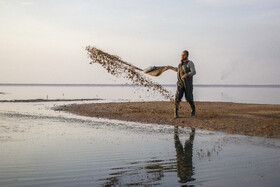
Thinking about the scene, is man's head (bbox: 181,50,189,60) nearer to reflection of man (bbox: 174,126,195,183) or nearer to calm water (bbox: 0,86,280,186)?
calm water (bbox: 0,86,280,186)

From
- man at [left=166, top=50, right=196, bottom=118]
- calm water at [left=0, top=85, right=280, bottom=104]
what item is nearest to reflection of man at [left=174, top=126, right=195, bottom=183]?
man at [left=166, top=50, right=196, bottom=118]

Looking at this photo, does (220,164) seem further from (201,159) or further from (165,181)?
(165,181)

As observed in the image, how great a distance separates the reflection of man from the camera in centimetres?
488

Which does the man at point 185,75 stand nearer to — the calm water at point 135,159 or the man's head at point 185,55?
the man's head at point 185,55

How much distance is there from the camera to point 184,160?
19.9 feet

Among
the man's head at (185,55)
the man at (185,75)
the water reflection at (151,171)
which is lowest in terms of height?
the water reflection at (151,171)

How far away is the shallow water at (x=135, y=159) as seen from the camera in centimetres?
466

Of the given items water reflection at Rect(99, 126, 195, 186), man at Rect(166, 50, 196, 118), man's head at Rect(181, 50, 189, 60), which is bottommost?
water reflection at Rect(99, 126, 195, 186)

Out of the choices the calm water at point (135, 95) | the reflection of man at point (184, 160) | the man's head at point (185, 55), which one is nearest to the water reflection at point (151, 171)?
the reflection of man at point (184, 160)

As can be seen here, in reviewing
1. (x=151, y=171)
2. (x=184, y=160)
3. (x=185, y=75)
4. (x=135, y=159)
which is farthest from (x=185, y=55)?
(x=151, y=171)

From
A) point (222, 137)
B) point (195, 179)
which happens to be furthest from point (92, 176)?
point (222, 137)

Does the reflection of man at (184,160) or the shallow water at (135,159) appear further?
the reflection of man at (184,160)

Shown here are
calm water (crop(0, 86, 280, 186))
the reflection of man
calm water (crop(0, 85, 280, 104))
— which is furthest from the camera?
calm water (crop(0, 85, 280, 104))

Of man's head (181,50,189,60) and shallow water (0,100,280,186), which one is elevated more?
man's head (181,50,189,60)
